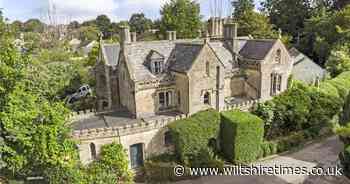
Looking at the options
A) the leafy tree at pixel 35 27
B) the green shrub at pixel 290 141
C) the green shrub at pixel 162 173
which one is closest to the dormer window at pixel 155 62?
the green shrub at pixel 162 173

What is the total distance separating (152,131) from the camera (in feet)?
84.0

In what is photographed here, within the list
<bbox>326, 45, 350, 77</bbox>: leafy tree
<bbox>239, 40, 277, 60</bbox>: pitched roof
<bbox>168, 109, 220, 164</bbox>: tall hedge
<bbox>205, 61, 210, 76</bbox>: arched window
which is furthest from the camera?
<bbox>326, 45, 350, 77</bbox>: leafy tree

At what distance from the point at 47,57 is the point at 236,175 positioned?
44.2 meters

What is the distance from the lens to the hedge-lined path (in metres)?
22.9

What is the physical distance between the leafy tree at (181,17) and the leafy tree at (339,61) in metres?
31.1

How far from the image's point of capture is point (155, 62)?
98.2 feet

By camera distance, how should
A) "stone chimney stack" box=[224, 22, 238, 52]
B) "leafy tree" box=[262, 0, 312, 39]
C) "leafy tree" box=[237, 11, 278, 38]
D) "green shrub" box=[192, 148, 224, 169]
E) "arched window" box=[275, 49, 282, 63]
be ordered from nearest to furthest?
1. "green shrub" box=[192, 148, 224, 169]
2. "arched window" box=[275, 49, 282, 63]
3. "stone chimney stack" box=[224, 22, 238, 52]
4. "leafy tree" box=[237, 11, 278, 38]
5. "leafy tree" box=[262, 0, 312, 39]

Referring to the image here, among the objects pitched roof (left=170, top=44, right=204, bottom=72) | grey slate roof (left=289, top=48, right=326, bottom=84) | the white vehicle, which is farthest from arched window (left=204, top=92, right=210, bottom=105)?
the white vehicle

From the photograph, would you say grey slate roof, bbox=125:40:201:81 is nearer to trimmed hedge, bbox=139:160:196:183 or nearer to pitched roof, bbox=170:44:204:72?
pitched roof, bbox=170:44:204:72

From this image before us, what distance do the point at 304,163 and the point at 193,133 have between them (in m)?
11.3

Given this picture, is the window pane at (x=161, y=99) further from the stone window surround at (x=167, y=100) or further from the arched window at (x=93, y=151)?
the arched window at (x=93, y=151)

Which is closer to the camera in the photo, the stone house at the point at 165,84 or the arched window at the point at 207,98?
the stone house at the point at 165,84

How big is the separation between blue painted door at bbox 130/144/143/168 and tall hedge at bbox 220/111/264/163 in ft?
27.5

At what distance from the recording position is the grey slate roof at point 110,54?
110ft
